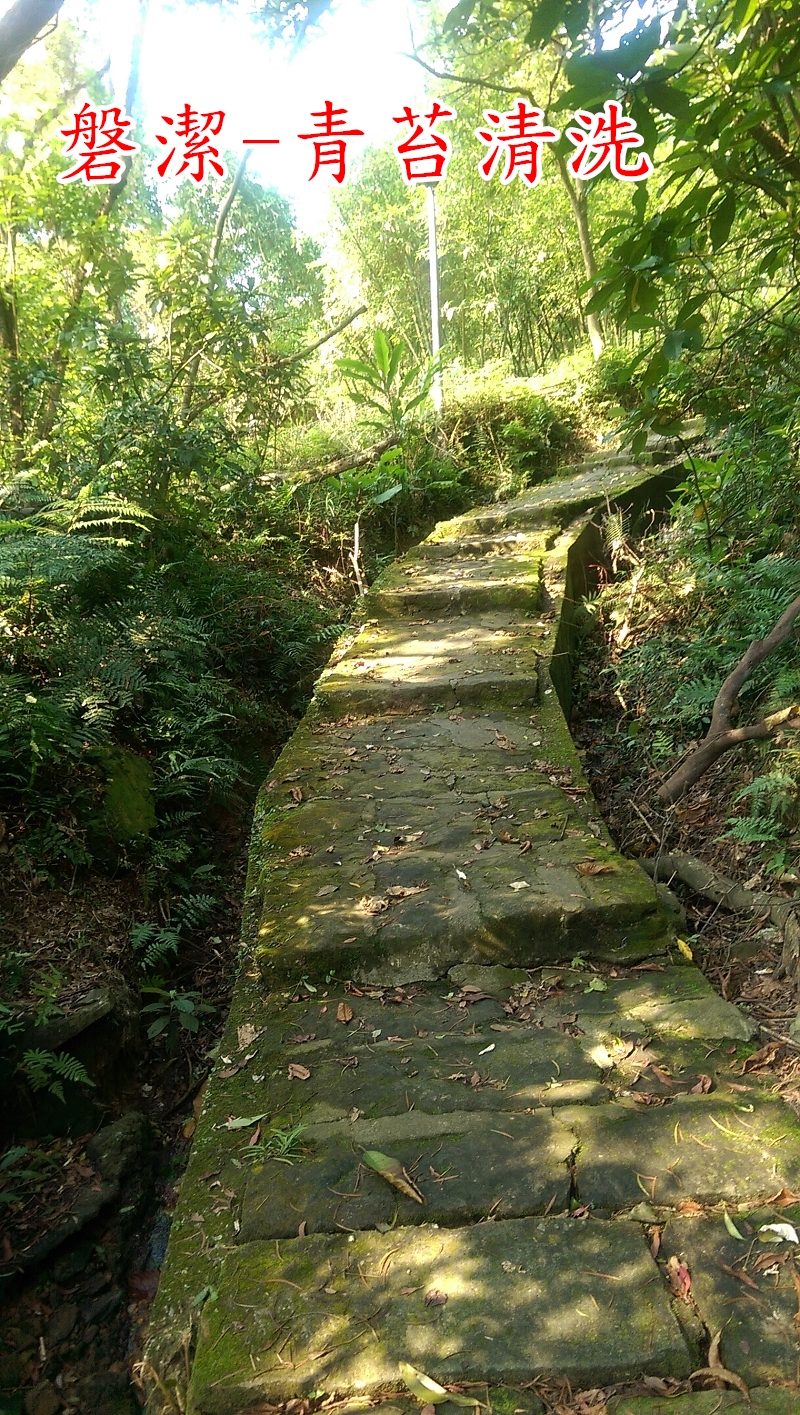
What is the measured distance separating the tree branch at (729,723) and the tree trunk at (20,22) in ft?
12.0

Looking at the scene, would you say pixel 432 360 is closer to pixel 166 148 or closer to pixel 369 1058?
pixel 166 148

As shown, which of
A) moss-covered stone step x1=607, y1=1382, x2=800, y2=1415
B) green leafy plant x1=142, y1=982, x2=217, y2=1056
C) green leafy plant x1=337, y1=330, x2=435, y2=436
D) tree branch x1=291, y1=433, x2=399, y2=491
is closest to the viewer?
moss-covered stone step x1=607, y1=1382, x2=800, y2=1415

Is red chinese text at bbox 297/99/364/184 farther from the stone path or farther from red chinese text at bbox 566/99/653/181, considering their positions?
the stone path

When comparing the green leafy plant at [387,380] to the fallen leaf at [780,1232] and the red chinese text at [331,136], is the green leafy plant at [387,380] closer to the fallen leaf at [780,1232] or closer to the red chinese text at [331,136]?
the red chinese text at [331,136]

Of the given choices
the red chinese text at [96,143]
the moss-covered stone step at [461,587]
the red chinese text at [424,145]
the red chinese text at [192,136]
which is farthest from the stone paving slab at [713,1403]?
the red chinese text at [192,136]

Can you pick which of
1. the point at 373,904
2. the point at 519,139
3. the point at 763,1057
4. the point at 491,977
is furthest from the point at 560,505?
the point at 763,1057

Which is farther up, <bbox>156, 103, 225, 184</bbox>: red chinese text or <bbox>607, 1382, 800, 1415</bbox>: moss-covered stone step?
<bbox>156, 103, 225, 184</bbox>: red chinese text

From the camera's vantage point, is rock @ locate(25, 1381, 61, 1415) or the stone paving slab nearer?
the stone paving slab

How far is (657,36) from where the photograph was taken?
1.59 metres

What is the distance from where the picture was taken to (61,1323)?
2.22 m

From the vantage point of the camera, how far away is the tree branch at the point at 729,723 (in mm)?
3236

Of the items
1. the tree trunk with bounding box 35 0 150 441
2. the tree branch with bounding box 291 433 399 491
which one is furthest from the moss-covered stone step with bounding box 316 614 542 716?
the tree branch with bounding box 291 433 399 491

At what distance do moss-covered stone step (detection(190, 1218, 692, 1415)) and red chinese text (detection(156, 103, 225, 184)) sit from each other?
21.4ft

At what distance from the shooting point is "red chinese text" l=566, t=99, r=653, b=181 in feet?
6.16
